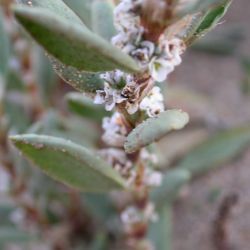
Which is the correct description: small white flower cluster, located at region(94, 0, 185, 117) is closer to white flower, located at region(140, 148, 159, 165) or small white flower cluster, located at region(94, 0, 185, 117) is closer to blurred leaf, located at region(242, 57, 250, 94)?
white flower, located at region(140, 148, 159, 165)

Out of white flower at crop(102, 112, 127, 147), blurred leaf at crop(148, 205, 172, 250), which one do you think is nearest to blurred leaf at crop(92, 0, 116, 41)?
white flower at crop(102, 112, 127, 147)

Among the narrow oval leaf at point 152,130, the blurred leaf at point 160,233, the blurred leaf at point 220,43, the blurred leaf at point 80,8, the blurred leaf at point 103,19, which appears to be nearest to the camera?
the narrow oval leaf at point 152,130

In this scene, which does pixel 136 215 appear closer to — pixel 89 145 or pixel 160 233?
pixel 160 233

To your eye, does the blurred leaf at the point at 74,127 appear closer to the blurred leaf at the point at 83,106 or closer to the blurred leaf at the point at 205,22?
the blurred leaf at the point at 83,106

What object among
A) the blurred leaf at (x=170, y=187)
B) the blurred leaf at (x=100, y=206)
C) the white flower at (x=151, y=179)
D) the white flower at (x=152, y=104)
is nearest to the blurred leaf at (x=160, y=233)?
the blurred leaf at (x=170, y=187)

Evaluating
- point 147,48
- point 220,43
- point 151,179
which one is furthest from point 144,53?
point 220,43

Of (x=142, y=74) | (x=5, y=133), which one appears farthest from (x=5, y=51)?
(x=142, y=74)
